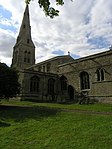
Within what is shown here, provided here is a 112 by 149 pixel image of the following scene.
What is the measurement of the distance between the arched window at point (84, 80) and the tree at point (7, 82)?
13.1 m

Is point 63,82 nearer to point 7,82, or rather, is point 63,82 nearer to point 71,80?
point 71,80

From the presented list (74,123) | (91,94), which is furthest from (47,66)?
(74,123)

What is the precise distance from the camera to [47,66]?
148 ft

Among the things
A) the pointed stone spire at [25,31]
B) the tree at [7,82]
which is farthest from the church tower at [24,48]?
the tree at [7,82]

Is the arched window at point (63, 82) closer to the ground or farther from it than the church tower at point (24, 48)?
closer to the ground

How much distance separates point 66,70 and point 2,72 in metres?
16.3

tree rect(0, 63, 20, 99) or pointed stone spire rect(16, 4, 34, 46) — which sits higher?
pointed stone spire rect(16, 4, 34, 46)

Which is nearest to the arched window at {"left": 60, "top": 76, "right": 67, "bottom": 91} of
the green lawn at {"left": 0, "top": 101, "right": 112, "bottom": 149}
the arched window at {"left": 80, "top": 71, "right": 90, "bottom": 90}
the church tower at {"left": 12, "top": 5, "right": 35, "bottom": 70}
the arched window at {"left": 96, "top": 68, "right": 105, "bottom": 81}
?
the arched window at {"left": 80, "top": 71, "right": 90, "bottom": 90}

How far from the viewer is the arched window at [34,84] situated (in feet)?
113

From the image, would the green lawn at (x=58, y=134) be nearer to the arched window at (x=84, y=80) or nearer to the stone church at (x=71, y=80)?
the stone church at (x=71, y=80)

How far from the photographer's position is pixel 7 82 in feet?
70.6

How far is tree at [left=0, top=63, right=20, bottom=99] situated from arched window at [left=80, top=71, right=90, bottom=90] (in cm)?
1314

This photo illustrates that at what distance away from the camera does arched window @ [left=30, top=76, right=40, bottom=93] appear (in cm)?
3450

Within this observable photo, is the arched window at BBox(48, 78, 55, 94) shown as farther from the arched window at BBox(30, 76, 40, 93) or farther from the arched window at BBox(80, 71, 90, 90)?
the arched window at BBox(80, 71, 90, 90)
